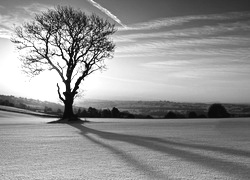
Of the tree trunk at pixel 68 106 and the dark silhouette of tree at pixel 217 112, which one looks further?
the dark silhouette of tree at pixel 217 112

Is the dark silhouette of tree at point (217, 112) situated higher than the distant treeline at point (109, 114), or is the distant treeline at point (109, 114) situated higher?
the dark silhouette of tree at point (217, 112)

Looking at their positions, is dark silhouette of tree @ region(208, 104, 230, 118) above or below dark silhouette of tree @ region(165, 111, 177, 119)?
above

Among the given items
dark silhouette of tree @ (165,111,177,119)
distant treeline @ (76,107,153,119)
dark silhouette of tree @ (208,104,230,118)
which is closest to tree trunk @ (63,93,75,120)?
distant treeline @ (76,107,153,119)

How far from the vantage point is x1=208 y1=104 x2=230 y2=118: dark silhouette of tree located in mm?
25594

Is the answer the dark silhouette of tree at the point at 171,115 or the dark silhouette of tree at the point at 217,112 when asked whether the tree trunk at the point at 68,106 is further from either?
the dark silhouette of tree at the point at 217,112

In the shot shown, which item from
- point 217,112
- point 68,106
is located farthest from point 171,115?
point 68,106

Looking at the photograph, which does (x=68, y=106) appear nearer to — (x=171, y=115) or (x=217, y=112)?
(x=171, y=115)

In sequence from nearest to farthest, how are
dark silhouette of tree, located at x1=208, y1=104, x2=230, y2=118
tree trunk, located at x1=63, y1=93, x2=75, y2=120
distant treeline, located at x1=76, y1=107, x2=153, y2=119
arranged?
tree trunk, located at x1=63, y1=93, x2=75, y2=120
dark silhouette of tree, located at x1=208, y1=104, x2=230, y2=118
distant treeline, located at x1=76, y1=107, x2=153, y2=119

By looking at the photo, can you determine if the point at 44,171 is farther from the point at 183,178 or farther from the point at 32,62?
the point at 32,62

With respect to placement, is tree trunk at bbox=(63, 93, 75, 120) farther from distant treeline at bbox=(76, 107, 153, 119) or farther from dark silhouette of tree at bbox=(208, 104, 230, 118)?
dark silhouette of tree at bbox=(208, 104, 230, 118)

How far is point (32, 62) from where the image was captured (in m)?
23.2

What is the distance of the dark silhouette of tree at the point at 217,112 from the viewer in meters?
25.6

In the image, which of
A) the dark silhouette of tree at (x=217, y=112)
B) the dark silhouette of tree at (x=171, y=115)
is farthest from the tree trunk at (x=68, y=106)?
the dark silhouette of tree at (x=217, y=112)

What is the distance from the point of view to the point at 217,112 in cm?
2564
